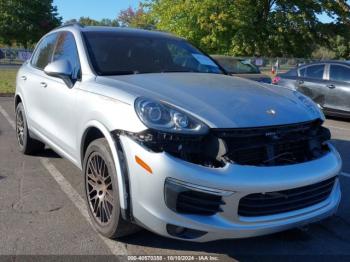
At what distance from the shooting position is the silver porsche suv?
3127 millimetres

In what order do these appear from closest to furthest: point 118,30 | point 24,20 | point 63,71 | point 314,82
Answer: point 63,71 < point 118,30 < point 314,82 < point 24,20

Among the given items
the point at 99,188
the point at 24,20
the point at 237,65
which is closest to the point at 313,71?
the point at 237,65

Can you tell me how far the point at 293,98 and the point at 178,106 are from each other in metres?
1.20

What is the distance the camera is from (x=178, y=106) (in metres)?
3.44

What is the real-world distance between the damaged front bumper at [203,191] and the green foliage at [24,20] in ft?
167

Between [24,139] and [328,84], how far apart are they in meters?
7.37

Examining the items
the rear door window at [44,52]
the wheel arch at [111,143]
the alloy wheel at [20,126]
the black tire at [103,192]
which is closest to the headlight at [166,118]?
the wheel arch at [111,143]

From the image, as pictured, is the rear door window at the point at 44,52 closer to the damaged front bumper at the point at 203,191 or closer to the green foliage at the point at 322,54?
the damaged front bumper at the point at 203,191

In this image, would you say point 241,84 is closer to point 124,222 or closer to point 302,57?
point 124,222

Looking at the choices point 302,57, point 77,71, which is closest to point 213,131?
point 77,71

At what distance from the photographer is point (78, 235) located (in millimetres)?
3924

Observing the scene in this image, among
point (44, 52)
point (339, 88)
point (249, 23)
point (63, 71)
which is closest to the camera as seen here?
point (63, 71)

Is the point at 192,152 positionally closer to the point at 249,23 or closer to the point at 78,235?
the point at 78,235

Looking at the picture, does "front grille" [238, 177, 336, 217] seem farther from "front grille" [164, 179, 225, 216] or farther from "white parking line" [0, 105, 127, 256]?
"white parking line" [0, 105, 127, 256]
